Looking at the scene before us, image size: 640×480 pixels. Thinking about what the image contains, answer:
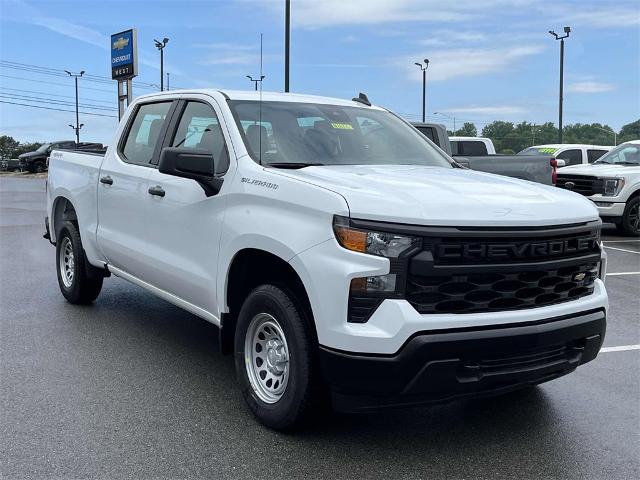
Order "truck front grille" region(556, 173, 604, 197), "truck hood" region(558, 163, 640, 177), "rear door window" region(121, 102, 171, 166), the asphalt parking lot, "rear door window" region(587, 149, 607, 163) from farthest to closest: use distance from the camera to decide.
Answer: "rear door window" region(587, 149, 607, 163), "truck front grille" region(556, 173, 604, 197), "truck hood" region(558, 163, 640, 177), "rear door window" region(121, 102, 171, 166), the asphalt parking lot

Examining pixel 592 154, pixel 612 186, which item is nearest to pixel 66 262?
pixel 612 186

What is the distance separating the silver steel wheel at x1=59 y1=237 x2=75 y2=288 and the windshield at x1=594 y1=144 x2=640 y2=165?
12.2 m

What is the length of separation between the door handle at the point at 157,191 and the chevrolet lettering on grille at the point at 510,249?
7.80 feet

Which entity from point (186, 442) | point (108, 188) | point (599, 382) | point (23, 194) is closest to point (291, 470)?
point (186, 442)

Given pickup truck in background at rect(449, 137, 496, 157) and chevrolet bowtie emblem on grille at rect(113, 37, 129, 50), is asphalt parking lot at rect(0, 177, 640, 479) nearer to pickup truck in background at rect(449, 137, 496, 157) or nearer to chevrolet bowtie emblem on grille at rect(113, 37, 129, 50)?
pickup truck in background at rect(449, 137, 496, 157)

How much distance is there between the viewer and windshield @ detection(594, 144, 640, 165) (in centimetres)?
1484

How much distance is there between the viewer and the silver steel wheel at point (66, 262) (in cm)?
691

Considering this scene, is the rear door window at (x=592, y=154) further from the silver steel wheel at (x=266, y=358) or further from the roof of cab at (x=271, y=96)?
the silver steel wheel at (x=266, y=358)

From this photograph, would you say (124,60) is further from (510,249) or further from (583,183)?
(510,249)

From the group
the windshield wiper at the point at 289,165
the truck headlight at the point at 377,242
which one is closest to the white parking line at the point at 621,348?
the windshield wiper at the point at 289,165

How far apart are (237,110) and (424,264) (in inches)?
79.7

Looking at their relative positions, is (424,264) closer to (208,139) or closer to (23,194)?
(208,139)

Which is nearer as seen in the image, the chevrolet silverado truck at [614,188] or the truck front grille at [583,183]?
the chevrolet silverado truck at [614,188]

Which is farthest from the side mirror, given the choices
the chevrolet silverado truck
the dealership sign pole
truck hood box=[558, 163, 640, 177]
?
the dealership sign pole
